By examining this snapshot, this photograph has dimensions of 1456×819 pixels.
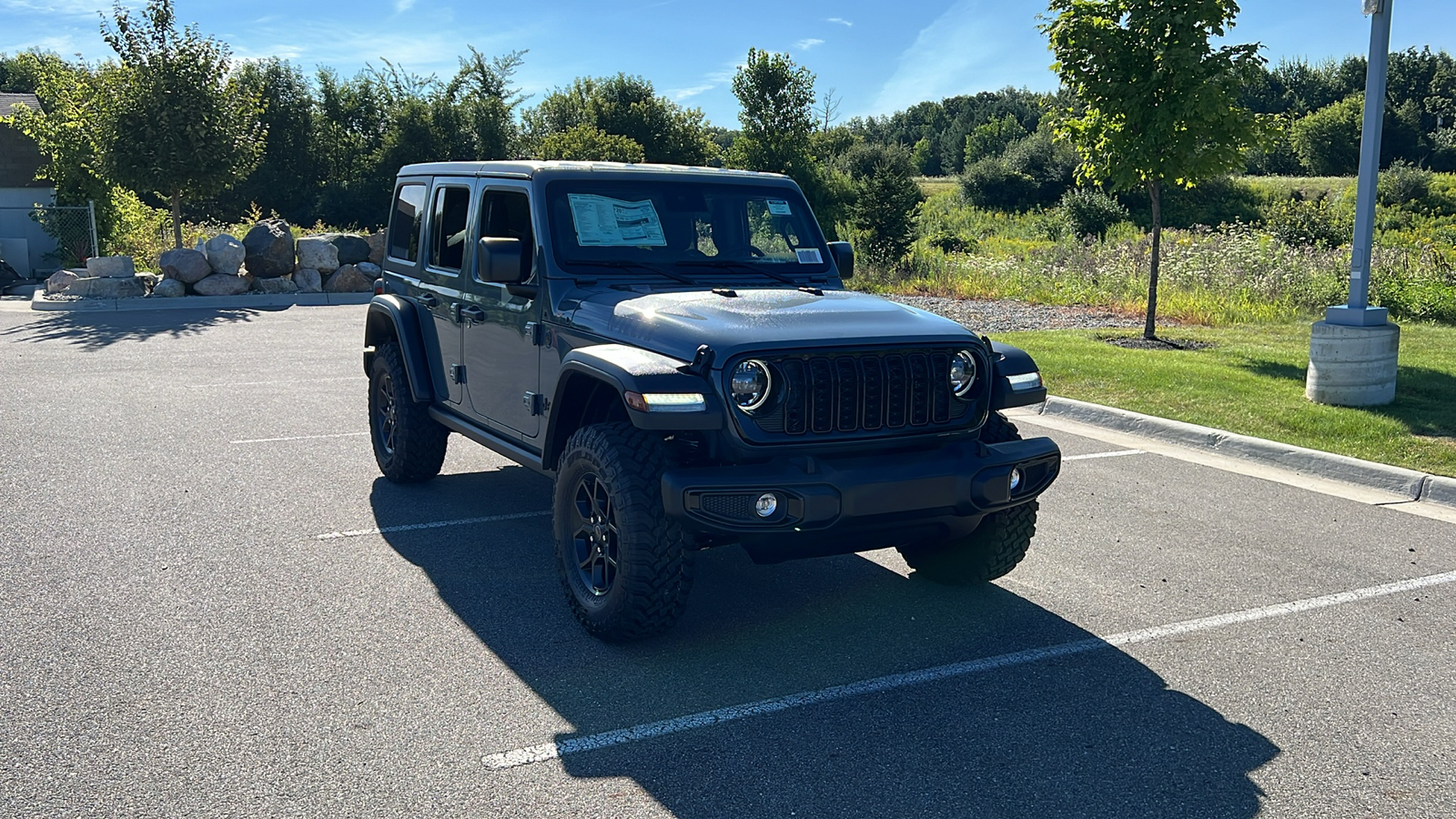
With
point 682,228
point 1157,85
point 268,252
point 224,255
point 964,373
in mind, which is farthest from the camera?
point 268,252

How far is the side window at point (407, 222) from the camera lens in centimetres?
704

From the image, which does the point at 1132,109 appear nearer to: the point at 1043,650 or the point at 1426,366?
the point at 1426,366

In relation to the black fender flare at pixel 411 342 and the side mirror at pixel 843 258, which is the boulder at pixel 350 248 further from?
the side mirror at pixel 843 258

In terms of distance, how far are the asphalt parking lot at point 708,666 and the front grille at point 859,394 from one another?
94 centimetres

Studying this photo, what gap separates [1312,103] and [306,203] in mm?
77272

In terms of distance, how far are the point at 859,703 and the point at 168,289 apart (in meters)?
20.2

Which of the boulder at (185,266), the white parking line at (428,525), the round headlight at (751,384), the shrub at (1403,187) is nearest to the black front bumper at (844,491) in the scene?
the round headlight at (751,384)

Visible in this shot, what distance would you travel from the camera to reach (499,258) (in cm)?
532

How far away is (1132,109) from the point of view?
13055mm

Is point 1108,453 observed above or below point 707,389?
below

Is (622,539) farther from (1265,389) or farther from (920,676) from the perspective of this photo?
(1265,389)

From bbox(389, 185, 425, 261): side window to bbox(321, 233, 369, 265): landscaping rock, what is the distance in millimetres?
16827

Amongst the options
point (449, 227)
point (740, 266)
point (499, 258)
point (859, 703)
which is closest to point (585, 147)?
point (449, 227)

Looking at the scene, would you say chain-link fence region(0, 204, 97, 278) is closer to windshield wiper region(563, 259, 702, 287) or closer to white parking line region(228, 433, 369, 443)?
white parking line region(228, 433, 369, 443)
